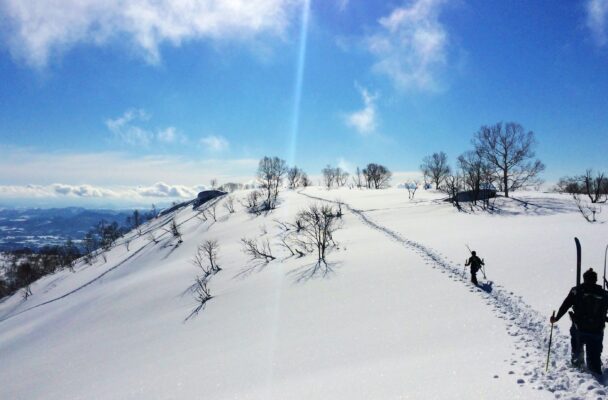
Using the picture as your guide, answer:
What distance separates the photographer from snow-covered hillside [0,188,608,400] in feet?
31.2

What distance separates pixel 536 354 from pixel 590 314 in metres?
2.33

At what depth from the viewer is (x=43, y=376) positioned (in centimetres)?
1925

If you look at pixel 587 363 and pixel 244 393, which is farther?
pixel 244 393

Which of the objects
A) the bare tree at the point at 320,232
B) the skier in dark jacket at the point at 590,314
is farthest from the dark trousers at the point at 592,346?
the bare tree at the point at 320,232

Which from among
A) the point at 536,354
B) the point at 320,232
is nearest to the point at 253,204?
the point at 320,232

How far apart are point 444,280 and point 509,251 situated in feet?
22.0

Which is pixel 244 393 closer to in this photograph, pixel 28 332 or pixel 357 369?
pixel 357 369

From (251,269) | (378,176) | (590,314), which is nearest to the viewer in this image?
(590,314)

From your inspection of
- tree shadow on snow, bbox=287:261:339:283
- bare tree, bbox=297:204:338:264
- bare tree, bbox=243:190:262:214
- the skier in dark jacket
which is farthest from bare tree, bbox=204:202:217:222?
the skier in dark jacket

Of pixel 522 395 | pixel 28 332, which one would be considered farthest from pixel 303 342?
pixel 28 332

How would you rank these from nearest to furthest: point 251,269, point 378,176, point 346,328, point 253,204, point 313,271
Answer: point 346,328
point 313,271
point 251,269
point 253,204
point 378,176

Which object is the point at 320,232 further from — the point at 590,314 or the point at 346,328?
the point at 590,314

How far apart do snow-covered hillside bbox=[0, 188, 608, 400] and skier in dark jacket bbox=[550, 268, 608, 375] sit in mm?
607

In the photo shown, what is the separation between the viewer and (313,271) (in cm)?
2422
